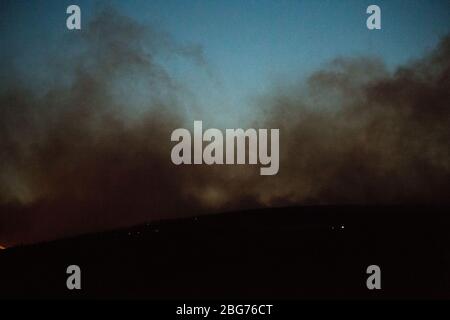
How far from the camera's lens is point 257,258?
4723mm

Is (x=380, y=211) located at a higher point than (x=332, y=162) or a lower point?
lower

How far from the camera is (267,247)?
15.5ft

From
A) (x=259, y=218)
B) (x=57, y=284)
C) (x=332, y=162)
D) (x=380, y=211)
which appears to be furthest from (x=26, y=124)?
(x=380, y=211)

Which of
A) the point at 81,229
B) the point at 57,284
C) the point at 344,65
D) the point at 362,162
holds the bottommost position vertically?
the point at 57,284

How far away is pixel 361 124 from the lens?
4.70 m

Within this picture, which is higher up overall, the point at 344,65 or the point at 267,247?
the point at 344,65

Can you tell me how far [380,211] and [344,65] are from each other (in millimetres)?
1000

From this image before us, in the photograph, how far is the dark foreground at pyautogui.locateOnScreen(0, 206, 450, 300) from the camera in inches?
185

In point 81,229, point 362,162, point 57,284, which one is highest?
point 362,162

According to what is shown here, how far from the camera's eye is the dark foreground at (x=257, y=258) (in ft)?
15.4

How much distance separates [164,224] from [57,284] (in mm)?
810

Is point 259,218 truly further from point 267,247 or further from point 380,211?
point 380,211

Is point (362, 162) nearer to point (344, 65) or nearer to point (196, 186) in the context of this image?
point (344, 65)

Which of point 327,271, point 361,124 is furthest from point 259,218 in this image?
point 361,124
